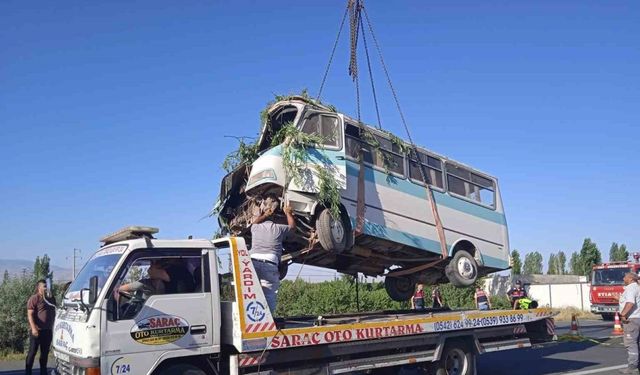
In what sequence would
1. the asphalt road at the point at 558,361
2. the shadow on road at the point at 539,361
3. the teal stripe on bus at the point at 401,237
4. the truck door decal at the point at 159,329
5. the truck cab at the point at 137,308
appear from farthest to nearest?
1. the shadow on road at the point at 539,361
2. the asphalt road at the point at 558,361
3. the teal stripe on bus at the point at 401,237
4. the truck door decal at the point at 159,329
5. the truck cab at the point at 137,308

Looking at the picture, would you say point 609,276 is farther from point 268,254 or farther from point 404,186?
point 268,254

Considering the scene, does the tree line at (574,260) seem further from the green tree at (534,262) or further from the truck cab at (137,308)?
the truck cab at (137,308)

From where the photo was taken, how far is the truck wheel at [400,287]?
456 inches

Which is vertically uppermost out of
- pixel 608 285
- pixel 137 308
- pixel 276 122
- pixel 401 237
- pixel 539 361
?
pixel 276 122

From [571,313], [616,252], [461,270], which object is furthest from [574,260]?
[461,270]

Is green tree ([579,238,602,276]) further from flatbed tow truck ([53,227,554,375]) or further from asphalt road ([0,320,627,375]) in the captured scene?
flatbed tow truck ([53,227,554,375])

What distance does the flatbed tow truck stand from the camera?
6.01m

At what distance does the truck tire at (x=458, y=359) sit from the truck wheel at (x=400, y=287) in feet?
8.32

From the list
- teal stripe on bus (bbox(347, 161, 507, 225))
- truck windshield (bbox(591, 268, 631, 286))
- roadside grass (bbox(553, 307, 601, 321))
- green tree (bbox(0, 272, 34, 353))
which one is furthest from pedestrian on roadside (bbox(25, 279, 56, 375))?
roadside grass (bbox(553, 307, 601, 321))

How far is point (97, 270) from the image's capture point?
6.51 m

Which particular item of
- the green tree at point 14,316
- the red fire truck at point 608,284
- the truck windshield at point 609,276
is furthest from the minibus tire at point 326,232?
the truck windshield at point 609,276

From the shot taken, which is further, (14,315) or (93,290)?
(14,315)

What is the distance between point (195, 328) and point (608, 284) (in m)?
21.6

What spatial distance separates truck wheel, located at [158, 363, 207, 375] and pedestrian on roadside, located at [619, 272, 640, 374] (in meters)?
7.38
